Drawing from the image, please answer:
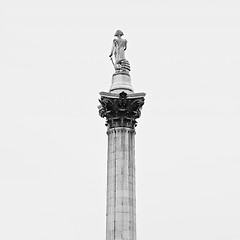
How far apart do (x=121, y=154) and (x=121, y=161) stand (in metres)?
0.41

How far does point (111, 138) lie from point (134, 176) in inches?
101

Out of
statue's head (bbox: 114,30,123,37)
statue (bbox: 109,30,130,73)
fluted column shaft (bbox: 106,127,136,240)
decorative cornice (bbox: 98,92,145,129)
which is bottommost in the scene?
fluted column shaft (bbox: 106,127,136,240)

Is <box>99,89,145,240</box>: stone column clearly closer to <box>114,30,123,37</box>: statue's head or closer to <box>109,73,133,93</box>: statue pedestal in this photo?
<box>109,73,133,93</box>: statue pedestal

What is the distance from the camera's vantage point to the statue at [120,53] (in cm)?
3991

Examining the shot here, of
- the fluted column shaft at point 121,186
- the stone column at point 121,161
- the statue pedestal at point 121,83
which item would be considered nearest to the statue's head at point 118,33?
the statue pedestal at point 121,83

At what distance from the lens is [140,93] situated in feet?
124

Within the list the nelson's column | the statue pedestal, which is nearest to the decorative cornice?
the nelson's column

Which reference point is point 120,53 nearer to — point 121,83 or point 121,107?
point 121,83

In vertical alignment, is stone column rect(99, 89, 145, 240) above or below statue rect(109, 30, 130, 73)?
below

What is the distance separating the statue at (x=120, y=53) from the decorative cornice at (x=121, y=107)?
2.49m

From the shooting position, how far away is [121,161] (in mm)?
37281

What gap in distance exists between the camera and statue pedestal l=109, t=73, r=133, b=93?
38.7m

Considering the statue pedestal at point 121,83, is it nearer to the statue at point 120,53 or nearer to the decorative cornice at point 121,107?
the statue at point 120,53

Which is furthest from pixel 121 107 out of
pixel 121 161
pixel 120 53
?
pixel 120 53
